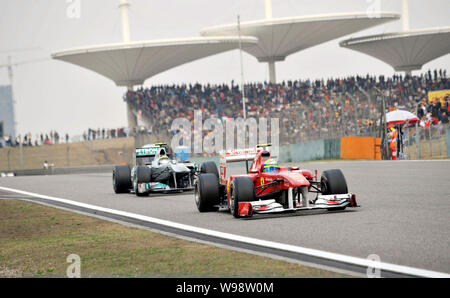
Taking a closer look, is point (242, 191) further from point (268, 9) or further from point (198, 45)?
point (268, 9)

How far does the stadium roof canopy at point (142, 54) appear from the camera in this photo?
77.6 meters

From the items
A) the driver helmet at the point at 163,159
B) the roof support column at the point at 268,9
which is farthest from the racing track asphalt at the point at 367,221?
the roof support column at the point at 268,9

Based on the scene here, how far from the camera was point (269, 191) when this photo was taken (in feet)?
44.0

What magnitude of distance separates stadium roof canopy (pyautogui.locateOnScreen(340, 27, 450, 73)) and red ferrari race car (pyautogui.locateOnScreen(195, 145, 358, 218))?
72.0 meters

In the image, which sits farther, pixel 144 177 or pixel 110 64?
pixel 110 64

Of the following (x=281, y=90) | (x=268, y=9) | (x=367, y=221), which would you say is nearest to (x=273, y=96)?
(x=281, y=90)

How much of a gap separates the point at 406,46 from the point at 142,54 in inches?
1156

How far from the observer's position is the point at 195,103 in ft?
214

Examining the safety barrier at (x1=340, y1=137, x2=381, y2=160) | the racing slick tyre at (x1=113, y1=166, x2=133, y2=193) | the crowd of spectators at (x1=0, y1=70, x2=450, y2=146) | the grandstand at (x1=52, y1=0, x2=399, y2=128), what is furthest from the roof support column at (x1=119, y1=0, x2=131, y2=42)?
the racing slick tyre at (x1=113, y1=166, x2=133, y2=193)

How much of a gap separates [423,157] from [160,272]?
90.5 feet

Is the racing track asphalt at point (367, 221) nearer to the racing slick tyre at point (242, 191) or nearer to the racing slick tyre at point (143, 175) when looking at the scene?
the racing slick tyre at point (242, 191)
